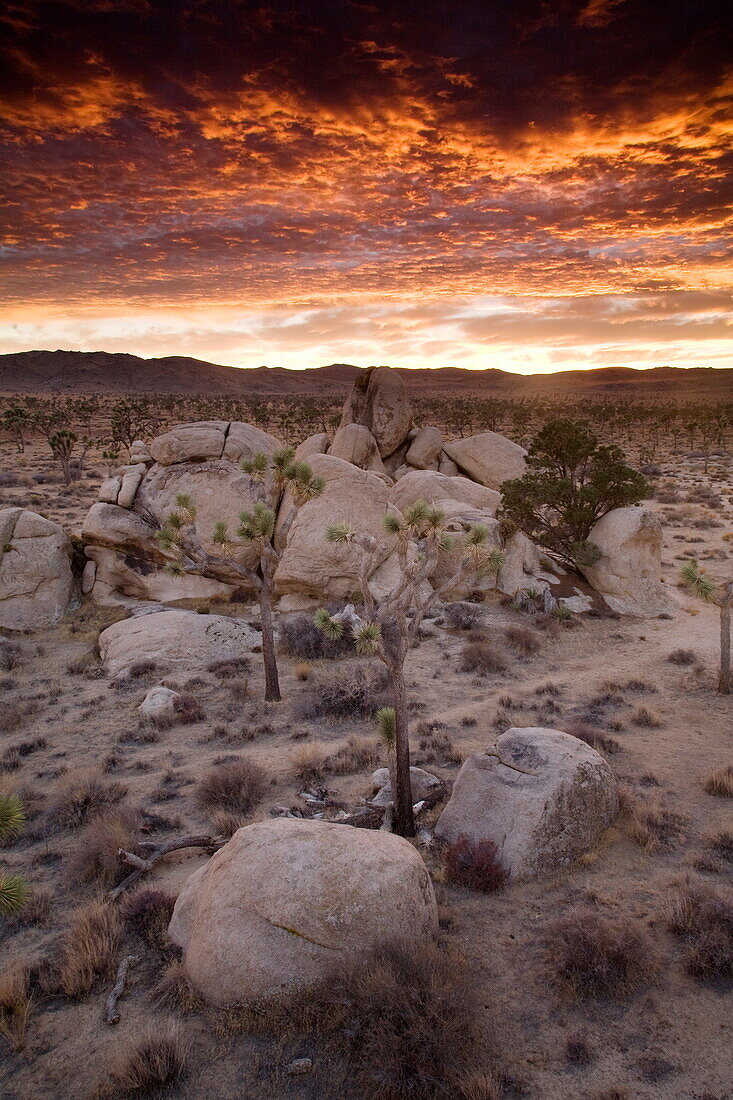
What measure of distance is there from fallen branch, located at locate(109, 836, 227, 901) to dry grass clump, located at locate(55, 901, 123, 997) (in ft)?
1.41

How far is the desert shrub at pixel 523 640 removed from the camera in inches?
647

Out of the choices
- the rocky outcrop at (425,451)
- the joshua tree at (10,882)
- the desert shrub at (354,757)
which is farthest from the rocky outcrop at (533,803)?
the rocky outcrop at (425,451)

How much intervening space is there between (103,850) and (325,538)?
1212cm

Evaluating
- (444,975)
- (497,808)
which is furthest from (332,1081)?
(497,808)

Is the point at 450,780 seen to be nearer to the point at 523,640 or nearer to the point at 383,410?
the point at 523,640

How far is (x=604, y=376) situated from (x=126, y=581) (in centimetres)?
19588

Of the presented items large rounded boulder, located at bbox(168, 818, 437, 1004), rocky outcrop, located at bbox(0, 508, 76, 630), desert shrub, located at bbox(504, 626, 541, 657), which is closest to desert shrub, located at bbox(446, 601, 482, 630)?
desert shrub, located at bbox(504, 626, 541, 657)

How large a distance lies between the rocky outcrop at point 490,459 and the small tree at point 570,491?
5612 millimetres

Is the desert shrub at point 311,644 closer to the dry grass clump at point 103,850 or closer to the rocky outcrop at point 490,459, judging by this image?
the dry grass clump at point 103,850

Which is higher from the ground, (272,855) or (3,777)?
(272,855)

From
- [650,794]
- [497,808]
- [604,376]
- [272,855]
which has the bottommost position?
[650,794]

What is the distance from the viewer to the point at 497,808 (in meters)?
7.98

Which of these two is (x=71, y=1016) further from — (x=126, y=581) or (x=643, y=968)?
(x=126, y=581)

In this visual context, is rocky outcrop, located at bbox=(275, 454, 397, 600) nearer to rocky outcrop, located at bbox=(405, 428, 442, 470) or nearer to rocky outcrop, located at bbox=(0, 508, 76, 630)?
rocky outcrop, located at bbox=(0, 508, 76, 630)
